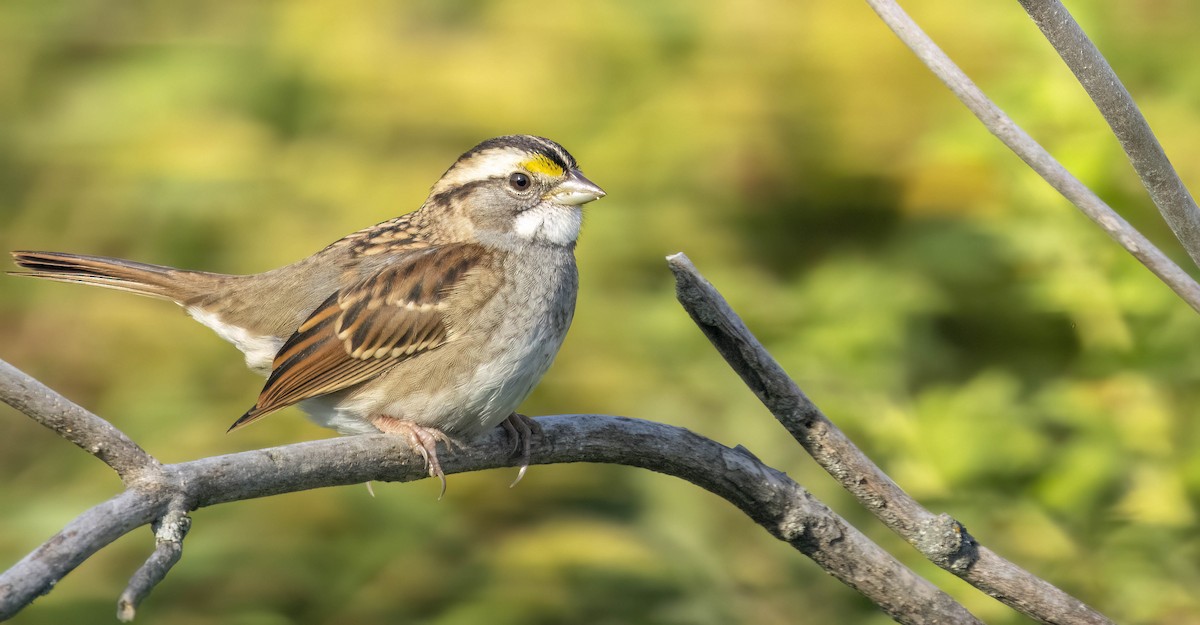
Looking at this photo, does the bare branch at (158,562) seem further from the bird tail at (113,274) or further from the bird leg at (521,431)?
the bird tail at (113,274)

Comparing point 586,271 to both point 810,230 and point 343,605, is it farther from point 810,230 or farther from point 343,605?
point 343,605

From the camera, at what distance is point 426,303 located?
2.97 meters

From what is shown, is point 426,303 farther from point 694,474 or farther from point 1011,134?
point 1011,134

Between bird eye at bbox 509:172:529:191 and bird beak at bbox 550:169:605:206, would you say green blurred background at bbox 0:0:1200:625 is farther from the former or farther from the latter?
bird eye at bbox 509:172:529:191

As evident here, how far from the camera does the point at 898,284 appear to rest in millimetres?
4402

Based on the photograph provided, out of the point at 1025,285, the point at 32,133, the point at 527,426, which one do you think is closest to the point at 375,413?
the point at 527,426

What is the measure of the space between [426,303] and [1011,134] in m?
1.44

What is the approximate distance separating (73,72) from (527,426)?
380cm

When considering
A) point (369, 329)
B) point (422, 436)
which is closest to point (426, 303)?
point (369, 329)

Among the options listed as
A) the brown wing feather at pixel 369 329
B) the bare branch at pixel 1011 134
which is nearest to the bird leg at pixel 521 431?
the brown wing feather at pixel 369 329

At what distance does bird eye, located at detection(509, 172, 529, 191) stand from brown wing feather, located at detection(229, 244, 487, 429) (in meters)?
0.21

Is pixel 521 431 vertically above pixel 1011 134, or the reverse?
pixel 1011 134

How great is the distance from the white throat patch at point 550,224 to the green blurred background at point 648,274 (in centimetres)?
95

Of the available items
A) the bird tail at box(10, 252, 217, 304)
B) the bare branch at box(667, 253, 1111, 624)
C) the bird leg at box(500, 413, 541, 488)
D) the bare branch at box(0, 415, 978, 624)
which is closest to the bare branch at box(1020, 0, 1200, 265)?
the bare branch at box(667, 253, 1111, 624)
